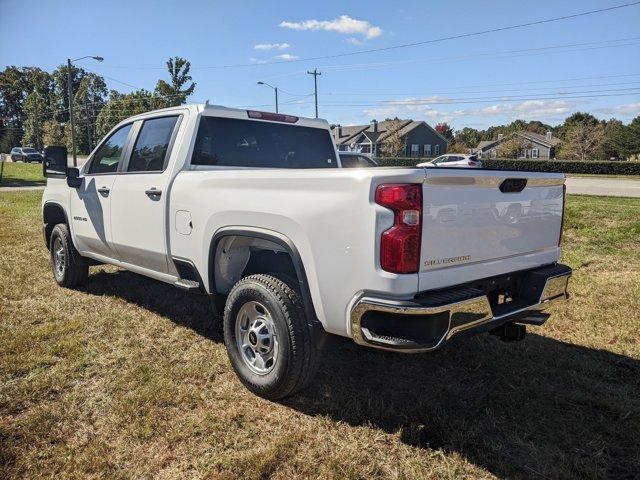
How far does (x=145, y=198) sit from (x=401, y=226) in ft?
8.42

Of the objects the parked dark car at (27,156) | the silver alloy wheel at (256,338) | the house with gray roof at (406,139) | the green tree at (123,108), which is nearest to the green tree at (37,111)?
the green tree at (123,108)

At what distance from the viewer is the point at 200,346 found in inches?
167

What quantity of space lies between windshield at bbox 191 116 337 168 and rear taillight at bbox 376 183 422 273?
2.13 metres

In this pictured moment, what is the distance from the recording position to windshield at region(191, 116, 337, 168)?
4207mm

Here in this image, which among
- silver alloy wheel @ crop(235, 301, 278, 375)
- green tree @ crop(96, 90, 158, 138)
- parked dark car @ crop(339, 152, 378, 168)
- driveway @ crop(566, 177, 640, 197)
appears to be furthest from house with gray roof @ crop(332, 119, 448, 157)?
silver alloy wheel @ crop(235, 301, 278, 375)

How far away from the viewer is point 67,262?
226 inches

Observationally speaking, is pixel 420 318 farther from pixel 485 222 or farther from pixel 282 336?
pixel 282 336

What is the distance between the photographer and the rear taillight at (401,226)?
8.27ft

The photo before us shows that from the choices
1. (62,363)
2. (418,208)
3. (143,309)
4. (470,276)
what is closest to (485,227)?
(470,276)

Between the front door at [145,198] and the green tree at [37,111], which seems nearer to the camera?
the front door at [145,198]

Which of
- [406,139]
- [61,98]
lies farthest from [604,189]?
[61,98]

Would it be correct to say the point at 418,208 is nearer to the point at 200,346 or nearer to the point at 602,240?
the point at 200,346

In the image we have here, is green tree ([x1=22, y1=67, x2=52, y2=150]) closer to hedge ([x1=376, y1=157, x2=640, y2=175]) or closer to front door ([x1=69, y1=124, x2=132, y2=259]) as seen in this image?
hedge ([x1=376, y1=157, x2=640, y2=175])

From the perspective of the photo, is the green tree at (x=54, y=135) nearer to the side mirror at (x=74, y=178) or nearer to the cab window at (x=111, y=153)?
the side mirror at (x=74, y=178)
